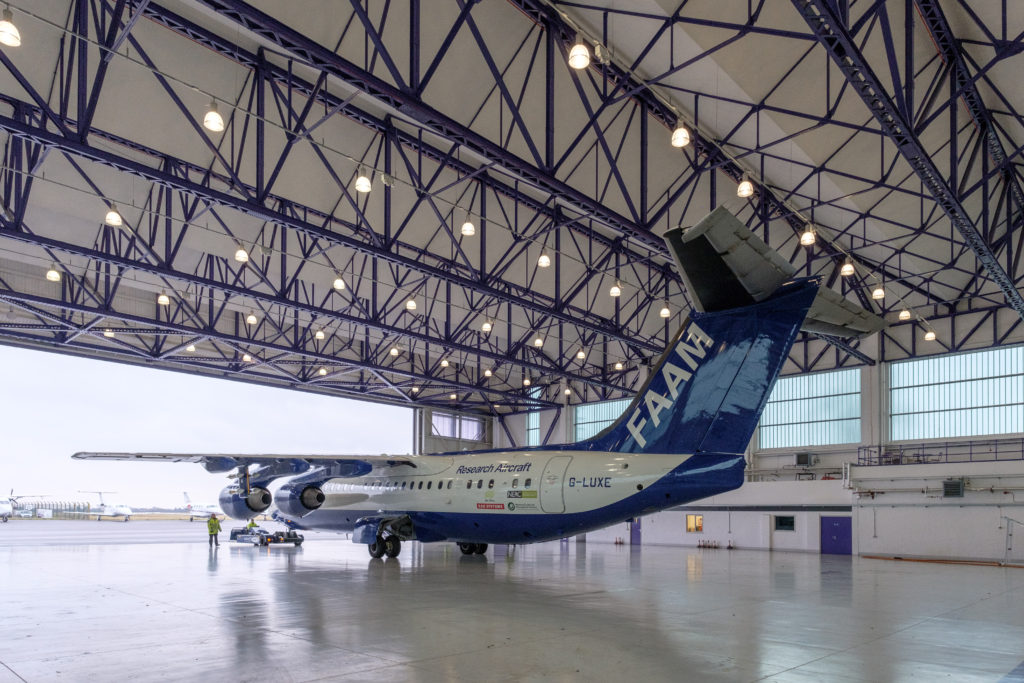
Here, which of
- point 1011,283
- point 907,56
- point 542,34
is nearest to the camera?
point 907,56

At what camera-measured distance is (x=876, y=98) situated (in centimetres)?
1301

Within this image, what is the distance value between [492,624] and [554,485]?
5675 mm

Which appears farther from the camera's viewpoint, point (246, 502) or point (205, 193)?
point (246, 502)

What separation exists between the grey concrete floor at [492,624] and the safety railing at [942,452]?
37.2 feet

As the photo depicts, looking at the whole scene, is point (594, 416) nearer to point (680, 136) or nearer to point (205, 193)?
point (680, 136)

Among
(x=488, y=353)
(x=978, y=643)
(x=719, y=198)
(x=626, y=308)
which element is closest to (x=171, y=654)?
(x=978, y=643)

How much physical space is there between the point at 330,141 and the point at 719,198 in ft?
42.3

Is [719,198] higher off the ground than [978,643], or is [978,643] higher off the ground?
[719,198]

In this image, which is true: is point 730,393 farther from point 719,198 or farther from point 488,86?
point 719,198

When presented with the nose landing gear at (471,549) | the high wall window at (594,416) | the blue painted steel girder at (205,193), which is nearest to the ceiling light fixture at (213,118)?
the blue painted steel girder at (205,193)

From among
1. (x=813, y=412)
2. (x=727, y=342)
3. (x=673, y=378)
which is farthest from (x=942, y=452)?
(x=727, y=342)

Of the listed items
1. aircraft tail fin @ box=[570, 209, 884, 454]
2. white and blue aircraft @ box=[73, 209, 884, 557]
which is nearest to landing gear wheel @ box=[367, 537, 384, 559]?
white and blue aircraft @ box=[73, 209, 884, 557]

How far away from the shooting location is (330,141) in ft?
68.1

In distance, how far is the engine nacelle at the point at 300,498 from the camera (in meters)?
24.8
